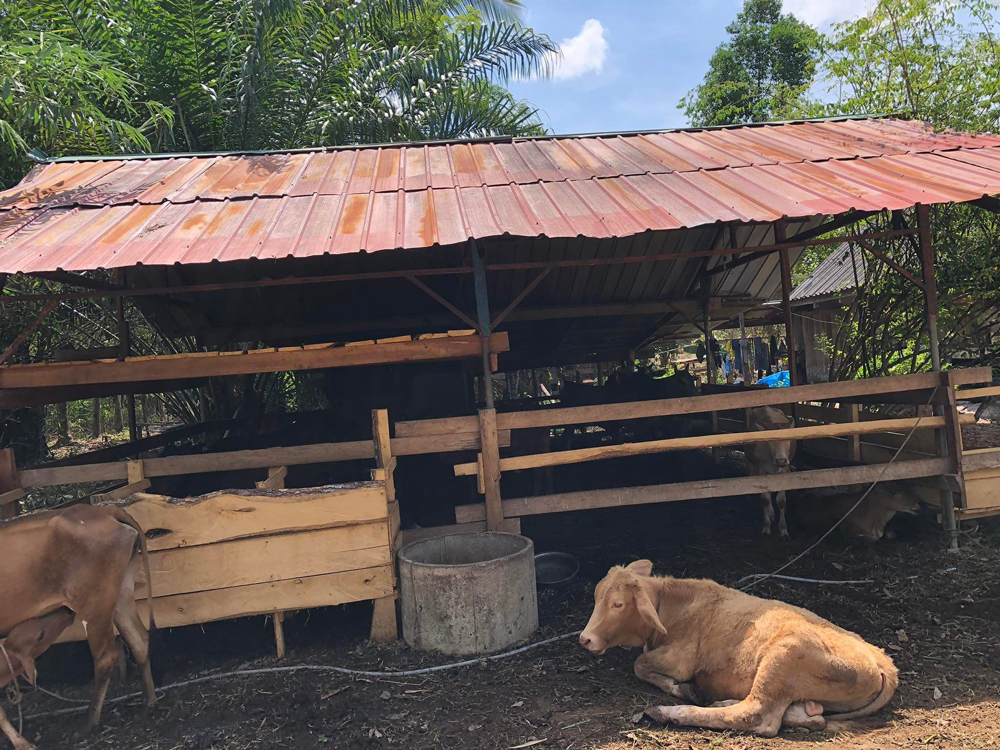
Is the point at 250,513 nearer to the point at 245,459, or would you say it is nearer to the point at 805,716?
the point at 245,459

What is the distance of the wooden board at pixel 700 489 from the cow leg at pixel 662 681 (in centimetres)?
162

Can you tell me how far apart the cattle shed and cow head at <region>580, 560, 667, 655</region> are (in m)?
1.51

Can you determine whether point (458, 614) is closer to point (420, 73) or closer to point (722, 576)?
point (722, 576)

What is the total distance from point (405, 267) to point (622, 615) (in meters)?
5.49

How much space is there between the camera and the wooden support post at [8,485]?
15.7ft

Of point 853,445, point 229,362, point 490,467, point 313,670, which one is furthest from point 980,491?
point 229,362

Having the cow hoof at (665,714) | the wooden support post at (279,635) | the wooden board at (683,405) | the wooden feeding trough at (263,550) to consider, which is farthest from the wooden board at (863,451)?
the wooden support post at (279,635)

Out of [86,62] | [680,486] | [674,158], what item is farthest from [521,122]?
[680,486]

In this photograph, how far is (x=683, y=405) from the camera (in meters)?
5.79

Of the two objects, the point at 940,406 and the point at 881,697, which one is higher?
the point at 940,406

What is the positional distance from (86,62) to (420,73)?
5.86m

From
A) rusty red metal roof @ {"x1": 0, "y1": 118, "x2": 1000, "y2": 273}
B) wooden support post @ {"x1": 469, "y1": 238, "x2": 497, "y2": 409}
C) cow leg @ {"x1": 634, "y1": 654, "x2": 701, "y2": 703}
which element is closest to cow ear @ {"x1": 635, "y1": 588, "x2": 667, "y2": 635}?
cow leg @ {"x1": 634, "y1": 654, "x2": 701, "y2": 703}

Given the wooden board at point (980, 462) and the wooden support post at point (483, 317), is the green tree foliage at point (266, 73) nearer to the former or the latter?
the wooden support post at point (483, 317)

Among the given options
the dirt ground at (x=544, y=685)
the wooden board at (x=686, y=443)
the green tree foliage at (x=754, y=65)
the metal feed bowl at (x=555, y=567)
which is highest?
the green tree foliage at (x=754, y=65)
